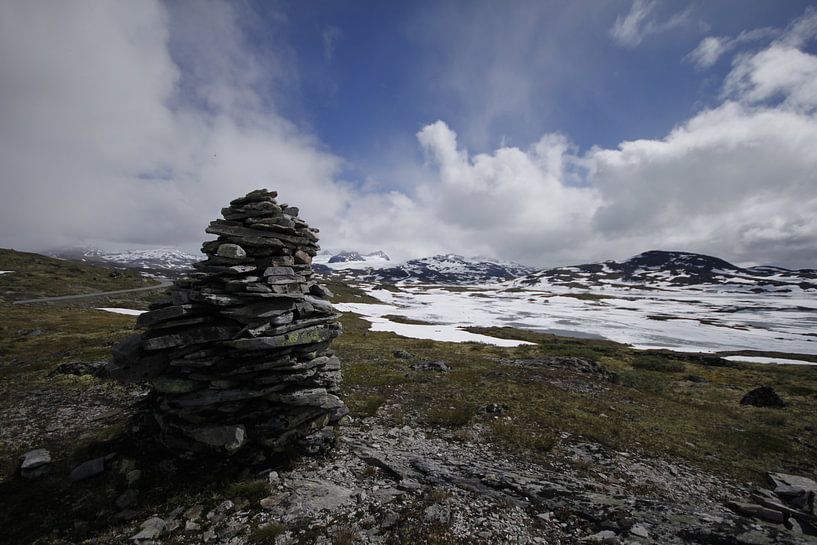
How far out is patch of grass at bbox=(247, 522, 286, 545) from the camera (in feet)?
29.6

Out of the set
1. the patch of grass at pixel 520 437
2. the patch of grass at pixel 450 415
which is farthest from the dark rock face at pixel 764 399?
the patch of grass at pixel 450 415

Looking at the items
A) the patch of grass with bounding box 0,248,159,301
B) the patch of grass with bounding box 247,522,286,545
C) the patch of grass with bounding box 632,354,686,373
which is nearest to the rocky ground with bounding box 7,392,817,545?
the patch of grass with bounding box 247,522,286,545

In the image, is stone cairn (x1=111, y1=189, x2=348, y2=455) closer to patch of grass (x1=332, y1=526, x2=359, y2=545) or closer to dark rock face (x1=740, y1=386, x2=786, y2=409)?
patch of grass (x1=332, y1=526, x2=359, y2=545)

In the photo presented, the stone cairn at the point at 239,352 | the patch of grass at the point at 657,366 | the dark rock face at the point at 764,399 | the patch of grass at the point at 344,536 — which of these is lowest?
the patch of grass at the point at 657,366

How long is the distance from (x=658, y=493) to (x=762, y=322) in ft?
560

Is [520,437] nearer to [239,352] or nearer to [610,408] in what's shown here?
[610,408]

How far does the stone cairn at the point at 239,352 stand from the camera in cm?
1215

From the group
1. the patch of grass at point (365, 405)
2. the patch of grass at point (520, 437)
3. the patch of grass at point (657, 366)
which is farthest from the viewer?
the patch of grass at point (657, 366)

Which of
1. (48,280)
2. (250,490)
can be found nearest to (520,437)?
(250,490)

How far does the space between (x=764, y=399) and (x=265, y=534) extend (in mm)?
36763

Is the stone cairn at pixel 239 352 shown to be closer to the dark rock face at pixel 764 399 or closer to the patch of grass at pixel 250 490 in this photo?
the patch of grass at pixel 250 490

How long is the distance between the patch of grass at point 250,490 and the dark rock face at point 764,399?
35.2 metres

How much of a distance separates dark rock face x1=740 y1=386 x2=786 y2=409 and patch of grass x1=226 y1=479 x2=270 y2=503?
Answer: 3525 cm

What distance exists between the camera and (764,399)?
1051 inches
